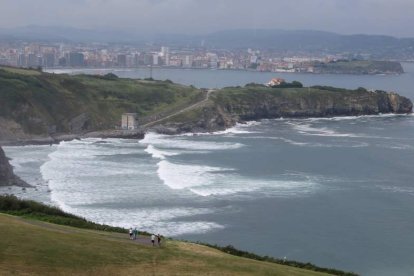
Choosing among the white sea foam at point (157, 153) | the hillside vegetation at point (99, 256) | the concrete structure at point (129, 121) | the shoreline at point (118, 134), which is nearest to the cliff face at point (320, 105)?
the shoreline at point (118, 134)

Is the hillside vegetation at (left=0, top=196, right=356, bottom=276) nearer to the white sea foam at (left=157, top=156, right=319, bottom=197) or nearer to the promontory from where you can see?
the white sea foam at (left=157, top=156, right=319, bottom=197)

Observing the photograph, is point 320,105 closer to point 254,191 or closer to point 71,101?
point 71,101

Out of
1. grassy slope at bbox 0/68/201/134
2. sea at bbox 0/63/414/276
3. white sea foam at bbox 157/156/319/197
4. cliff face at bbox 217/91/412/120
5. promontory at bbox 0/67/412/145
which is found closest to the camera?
sea at bbox 0/63/414/276

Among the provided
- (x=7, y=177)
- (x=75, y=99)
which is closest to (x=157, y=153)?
(x=7, y=177)

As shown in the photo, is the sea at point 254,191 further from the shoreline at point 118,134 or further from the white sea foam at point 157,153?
the shoreline at point 118,134

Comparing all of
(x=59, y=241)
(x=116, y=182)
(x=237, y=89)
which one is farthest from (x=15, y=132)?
(x=59, y=241)

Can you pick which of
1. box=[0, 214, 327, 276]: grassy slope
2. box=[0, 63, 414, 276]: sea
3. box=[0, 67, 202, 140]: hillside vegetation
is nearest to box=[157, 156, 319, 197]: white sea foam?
box=[0, 63, 414, 276]: sea

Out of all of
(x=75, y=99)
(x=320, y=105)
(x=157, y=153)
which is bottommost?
(x=157, y=153)
